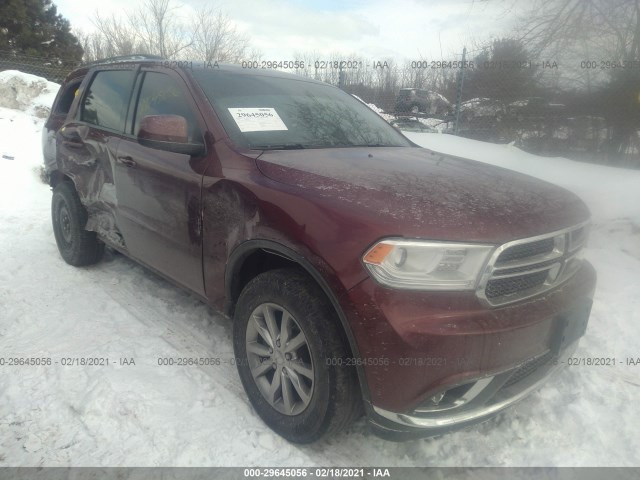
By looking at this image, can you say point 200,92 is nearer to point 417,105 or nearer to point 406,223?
point 406,223

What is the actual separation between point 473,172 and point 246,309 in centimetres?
146

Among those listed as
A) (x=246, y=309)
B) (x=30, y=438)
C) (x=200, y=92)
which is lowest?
(x=30, y=438)

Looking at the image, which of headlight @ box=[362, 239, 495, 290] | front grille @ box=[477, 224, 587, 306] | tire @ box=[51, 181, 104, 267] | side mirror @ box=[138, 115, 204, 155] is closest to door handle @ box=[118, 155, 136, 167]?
side mirror @ box=[138, 115, 204, 155]

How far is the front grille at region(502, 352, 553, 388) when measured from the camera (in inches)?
79.8

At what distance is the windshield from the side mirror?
22cm

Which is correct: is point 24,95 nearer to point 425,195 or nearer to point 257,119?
point 257,119

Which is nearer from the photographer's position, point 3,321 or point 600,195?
point 3,321

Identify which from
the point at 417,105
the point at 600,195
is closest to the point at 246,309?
the point at 600,195

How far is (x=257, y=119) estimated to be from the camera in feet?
9.00

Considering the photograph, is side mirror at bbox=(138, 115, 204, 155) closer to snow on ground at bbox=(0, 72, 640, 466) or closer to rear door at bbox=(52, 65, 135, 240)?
rear door at bbox=(52, 65, 135, 240)

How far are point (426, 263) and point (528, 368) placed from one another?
0.76 m

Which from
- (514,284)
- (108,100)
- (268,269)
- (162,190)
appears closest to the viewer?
(514,284)

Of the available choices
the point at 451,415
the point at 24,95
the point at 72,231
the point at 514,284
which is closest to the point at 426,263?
the point at 514,284

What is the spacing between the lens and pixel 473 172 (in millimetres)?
2598
